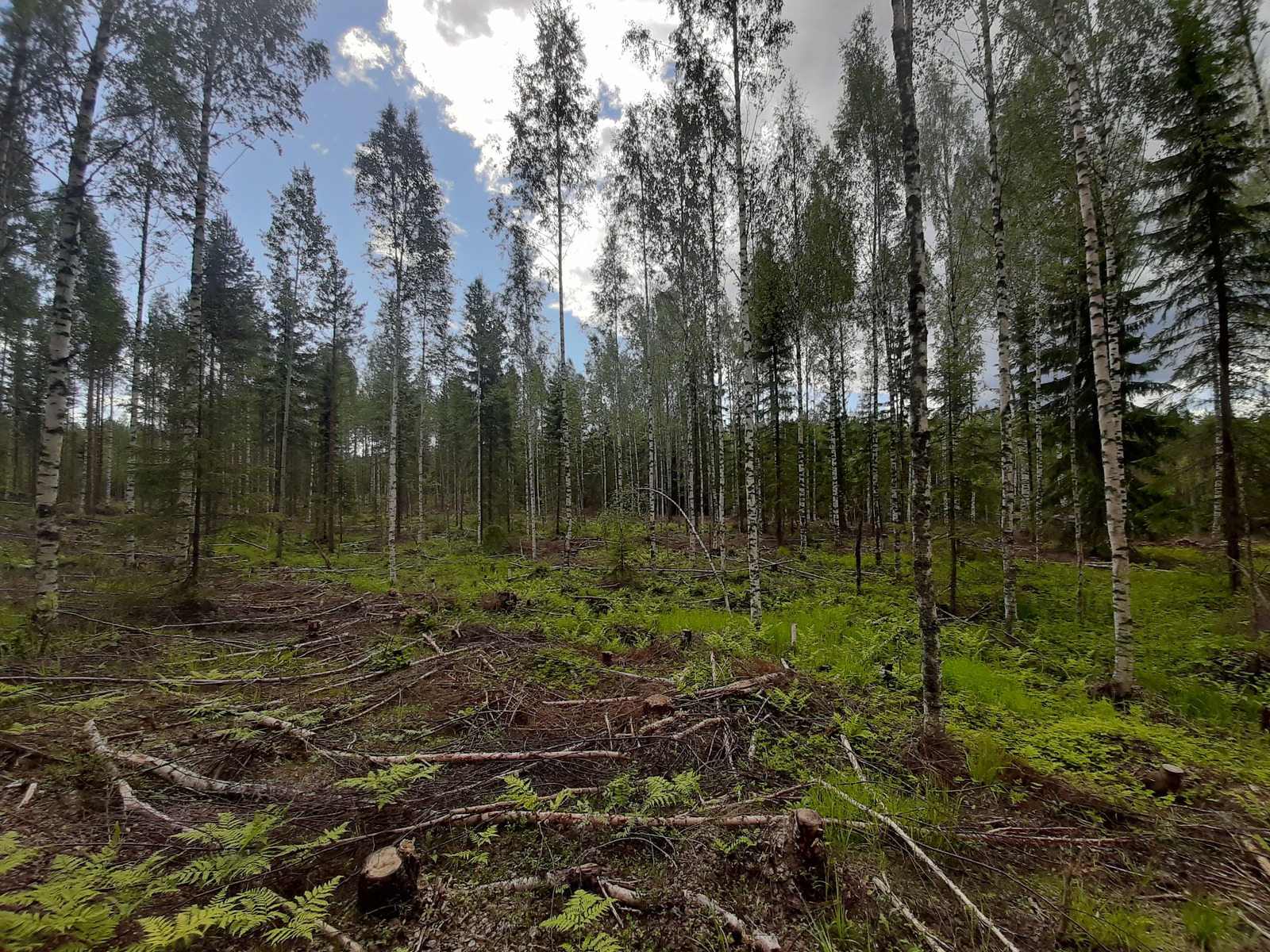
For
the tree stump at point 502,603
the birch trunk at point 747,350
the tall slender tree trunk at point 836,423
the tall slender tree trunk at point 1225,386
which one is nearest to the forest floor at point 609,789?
the birch trunk at point 747,350

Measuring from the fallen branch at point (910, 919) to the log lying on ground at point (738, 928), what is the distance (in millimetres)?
794

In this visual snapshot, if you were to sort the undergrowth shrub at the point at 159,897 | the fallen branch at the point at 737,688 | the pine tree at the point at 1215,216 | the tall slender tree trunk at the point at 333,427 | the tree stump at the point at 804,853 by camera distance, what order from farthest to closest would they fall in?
1. the tall slender tree trunk at the point at 333,427
2. the pine tree at the point at 1215,216
3. the fallen branch at the point at 737,688
4. the tree stump at the point at 804,853
5. the undergrowth shrub at the point at 159,897

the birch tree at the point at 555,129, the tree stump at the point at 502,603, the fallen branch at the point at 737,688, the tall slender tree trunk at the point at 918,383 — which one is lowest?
the tree stump at the point at 502,603

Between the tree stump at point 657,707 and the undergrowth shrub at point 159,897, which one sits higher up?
the undergrowth shrub at point 159,897

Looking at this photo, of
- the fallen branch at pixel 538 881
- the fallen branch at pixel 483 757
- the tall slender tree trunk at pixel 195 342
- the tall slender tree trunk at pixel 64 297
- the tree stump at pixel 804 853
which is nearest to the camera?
the fallen branch at pixel 538 881

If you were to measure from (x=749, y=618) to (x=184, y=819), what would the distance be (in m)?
9.00

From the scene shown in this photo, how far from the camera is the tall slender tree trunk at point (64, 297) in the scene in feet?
23.2

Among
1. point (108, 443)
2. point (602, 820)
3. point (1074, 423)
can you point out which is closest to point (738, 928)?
point (602, 820)

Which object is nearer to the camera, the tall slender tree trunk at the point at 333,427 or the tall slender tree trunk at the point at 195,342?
the tall slender tree trunk at the point at 195,342

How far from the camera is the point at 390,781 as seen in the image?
11.8 ft

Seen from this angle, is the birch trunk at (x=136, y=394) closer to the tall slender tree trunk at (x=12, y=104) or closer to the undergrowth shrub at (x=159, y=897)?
the tall slender tree trunk at (x=12, y=104)

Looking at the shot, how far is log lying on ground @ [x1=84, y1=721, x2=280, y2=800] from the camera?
375 cm

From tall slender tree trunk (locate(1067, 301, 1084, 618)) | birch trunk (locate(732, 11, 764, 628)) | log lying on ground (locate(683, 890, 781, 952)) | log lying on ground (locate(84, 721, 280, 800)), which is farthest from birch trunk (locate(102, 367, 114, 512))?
tall slender tree trunk (locate(1067, 301, 1084, 618))

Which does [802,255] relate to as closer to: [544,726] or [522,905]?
[544,726]
